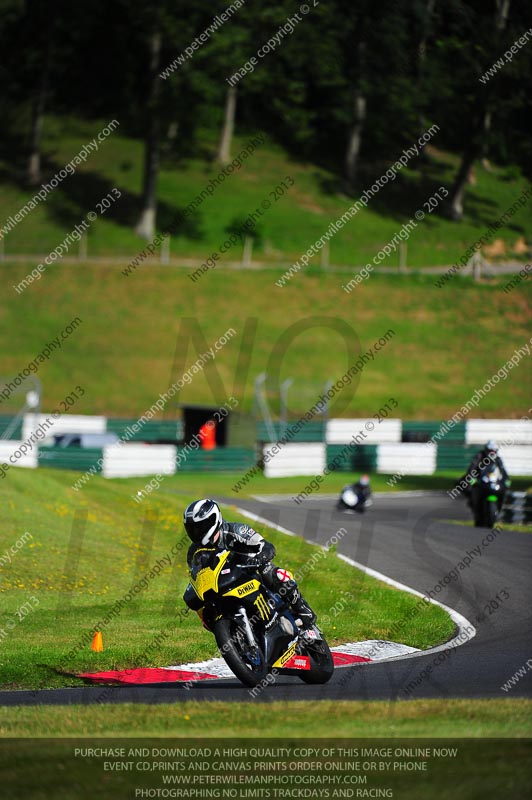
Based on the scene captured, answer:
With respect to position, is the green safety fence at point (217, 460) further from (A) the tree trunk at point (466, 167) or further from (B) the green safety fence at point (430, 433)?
(A) the tree trunk at point (466, 167)

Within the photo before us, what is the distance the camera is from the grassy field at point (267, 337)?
42562 mm

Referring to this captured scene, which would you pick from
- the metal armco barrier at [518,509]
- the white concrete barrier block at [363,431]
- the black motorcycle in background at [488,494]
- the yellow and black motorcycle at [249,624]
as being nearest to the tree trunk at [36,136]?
the white concrete barrier block at [363,431]

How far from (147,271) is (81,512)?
3344 cm

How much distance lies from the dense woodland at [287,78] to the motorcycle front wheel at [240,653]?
44.6 m

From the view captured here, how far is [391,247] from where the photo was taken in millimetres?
55188

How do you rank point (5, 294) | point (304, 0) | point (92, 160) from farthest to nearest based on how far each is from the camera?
point (92, 160)
point (304, 0)
point (5, 294)

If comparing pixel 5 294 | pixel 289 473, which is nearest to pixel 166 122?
pixel 5 294

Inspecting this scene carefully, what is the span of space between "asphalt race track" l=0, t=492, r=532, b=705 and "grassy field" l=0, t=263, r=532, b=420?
17.3m

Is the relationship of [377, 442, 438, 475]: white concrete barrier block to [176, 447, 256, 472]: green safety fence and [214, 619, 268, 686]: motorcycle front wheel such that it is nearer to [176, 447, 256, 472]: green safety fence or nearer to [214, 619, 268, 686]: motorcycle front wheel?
[176, 447, 256, 472]: green safety fence

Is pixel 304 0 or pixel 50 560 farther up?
pixel 304 0

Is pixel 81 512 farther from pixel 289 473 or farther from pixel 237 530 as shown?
pixel 289 473

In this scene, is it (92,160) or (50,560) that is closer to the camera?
(50,560)

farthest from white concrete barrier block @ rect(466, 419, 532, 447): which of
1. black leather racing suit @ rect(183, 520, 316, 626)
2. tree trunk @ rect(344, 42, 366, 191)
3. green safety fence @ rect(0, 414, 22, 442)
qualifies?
tree trunk @ rect(344, 42, 366, 191)

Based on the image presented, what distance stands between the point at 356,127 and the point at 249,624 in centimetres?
5787
